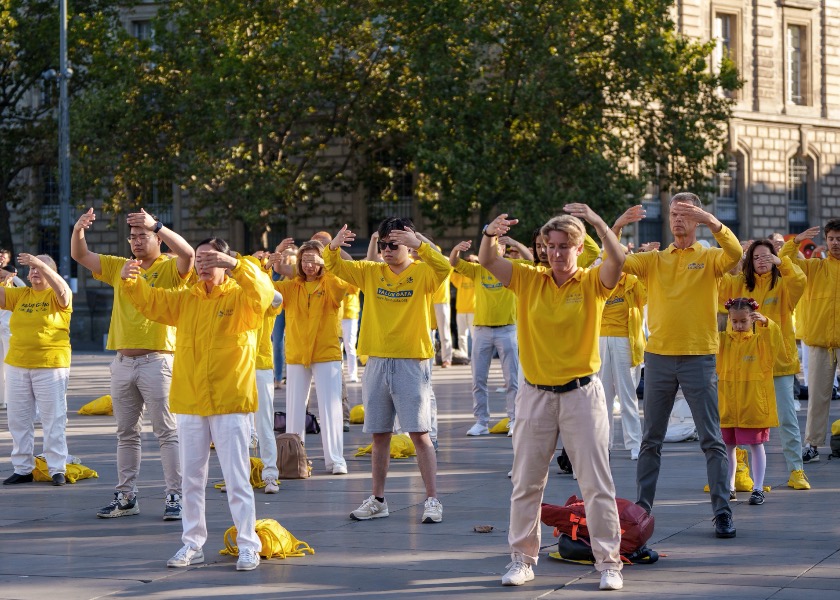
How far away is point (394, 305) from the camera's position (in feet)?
33.5

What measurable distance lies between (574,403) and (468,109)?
2828 centimetres

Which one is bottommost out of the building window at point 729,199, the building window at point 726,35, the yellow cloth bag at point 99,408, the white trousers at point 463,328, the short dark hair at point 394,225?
the yellow cloth bag at point 99,408

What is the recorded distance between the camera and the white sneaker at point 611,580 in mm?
7559

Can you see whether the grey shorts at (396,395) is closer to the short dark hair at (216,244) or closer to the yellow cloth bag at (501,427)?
the short dark hair at (216,244)

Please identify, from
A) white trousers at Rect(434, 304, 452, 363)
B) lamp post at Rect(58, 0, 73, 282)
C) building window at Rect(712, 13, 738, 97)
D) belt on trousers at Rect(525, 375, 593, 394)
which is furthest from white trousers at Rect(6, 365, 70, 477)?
building window at Rect(712, 13, 738, 97)

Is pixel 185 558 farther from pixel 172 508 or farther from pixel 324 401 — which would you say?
pixel 324 401

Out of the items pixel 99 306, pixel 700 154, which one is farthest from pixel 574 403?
pixel 99 306

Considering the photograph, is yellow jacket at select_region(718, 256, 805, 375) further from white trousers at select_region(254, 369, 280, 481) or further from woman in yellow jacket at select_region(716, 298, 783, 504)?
white trousers at select_region(254, 369, 280, 481)

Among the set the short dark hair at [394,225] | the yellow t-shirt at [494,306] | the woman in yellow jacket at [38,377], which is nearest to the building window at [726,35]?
the yellow t-shirt at [494,306]

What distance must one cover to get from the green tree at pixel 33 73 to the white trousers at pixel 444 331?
17298 mm

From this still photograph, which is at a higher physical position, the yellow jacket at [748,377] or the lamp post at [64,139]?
the lamp post at [64,139]

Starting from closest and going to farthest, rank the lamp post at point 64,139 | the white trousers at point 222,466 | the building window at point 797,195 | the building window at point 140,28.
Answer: the white trousers at point 222,466 < the lamp post at point 64,139 < the building window at point 140,28 < the building window at point 797,195

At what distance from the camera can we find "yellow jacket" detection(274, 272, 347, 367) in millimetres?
12141

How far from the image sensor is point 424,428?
32.4 ft
